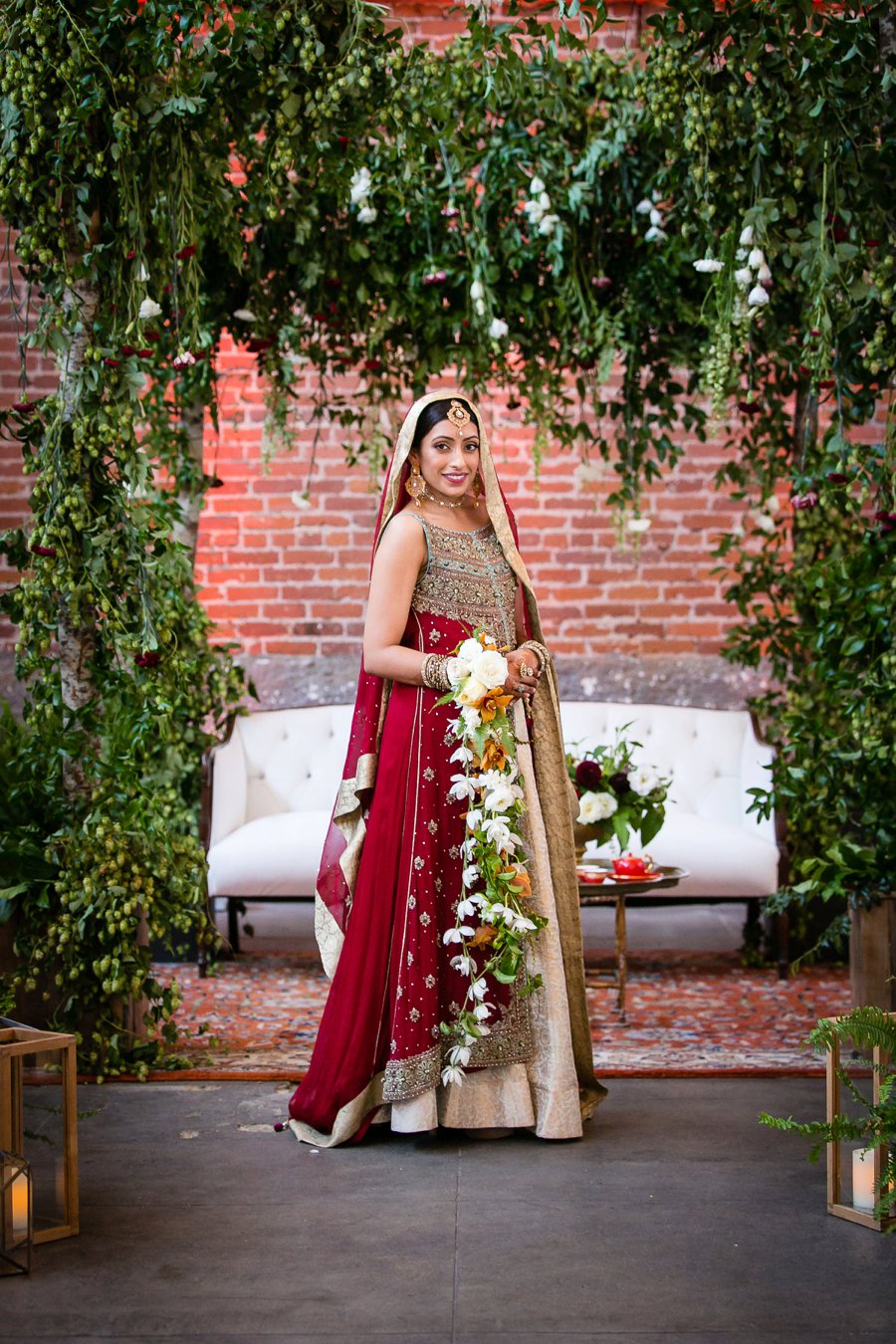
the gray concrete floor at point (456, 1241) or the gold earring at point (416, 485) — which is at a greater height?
the gold earring at point (416, 485)

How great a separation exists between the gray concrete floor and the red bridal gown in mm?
92

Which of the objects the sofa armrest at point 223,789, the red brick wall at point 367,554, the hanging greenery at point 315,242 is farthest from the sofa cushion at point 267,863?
the red brick wall at point 367,554

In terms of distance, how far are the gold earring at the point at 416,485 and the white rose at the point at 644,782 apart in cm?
159

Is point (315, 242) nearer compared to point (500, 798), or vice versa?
point (500, 798)

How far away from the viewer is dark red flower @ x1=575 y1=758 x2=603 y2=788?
454 centimetres

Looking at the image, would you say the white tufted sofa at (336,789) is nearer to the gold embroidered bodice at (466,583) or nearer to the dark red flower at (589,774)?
the dark red flower at (589,774)

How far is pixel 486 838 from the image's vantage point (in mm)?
3098

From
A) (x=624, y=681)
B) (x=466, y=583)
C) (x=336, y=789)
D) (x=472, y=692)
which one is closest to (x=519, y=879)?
(x=472, y=692)

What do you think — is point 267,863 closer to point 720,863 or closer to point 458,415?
point 720,863

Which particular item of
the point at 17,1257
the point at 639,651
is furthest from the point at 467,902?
the point at 639,651

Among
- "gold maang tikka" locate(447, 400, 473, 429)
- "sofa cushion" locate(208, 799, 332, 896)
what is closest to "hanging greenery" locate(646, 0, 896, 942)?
"gold maang tikka" locate(447, 400, 473, 429)

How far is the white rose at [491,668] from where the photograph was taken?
298 centimetres

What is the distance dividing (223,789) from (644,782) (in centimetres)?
185

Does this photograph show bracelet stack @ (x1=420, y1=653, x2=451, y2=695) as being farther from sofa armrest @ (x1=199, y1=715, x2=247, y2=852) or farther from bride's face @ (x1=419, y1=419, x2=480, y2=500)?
sofa armrest @ (x1=199, y1=715, x2=247, y2=852)
